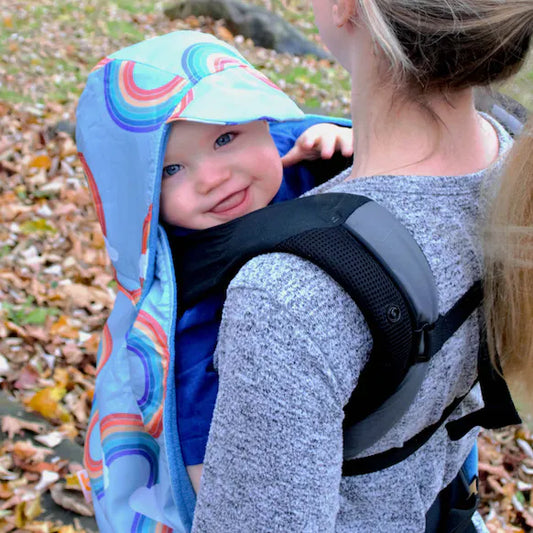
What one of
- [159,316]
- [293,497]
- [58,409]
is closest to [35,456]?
[58,409]

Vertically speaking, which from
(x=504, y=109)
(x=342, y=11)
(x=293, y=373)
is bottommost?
(x=293, y=373)

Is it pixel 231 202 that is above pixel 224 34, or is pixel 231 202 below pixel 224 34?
above

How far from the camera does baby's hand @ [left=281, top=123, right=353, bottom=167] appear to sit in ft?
6.06

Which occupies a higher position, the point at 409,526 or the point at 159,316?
the point at 159,316

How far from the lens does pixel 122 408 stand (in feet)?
5.37

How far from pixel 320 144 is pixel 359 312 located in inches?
36.6

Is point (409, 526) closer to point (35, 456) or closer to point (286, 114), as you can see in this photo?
point (286, 114)

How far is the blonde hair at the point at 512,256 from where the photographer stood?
1.17 metres

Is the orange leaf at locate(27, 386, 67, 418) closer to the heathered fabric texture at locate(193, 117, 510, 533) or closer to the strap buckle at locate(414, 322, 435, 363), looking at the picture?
the heathered fabric texture at locate(193, 117, 510, 533)

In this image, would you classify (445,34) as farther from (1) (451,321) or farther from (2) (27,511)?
(2) (27,511)

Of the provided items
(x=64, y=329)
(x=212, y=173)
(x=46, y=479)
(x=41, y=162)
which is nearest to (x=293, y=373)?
(x=212, y=173)

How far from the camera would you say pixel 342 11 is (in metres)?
1.26

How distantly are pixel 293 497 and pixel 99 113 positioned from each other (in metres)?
1.09

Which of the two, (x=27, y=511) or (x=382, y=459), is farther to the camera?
(x=27, y=511)
